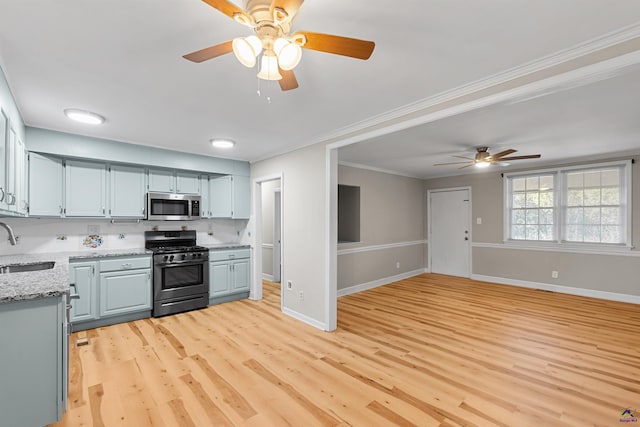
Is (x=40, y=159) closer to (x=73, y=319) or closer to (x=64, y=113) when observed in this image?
(x=64, y=113)

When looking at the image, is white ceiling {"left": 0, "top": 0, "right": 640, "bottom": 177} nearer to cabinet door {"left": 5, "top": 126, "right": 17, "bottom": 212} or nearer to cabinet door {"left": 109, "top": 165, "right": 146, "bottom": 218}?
cabinet door {"left": 5, "top": 126, "right": 17, "bottom": 212}

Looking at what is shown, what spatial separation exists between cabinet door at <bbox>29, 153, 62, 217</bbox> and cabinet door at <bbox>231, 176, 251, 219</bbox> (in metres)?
2.22

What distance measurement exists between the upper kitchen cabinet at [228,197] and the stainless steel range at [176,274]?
732 mm

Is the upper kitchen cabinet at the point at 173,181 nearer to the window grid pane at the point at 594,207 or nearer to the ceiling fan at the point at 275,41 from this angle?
the ceiling fan at the point at 275,41

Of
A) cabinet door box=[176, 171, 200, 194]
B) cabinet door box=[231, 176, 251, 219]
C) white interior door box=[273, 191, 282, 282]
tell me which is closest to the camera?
cabinet door box=[176, 171, 200, 194]

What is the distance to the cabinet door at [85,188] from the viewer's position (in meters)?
3.61

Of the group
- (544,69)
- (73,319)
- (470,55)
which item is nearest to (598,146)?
(544,69)

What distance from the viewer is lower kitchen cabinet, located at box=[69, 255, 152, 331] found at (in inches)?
136

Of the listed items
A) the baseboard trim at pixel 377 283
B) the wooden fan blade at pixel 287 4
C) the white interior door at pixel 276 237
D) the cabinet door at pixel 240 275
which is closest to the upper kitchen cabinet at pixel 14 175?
the wooden fan blade at pixel 287 4

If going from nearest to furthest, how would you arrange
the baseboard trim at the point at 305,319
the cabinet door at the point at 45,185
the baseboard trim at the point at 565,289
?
1. the cabinet door at the point at 45,185
2. the baseboard trim at the point at 305,319
3. the baseboard trim at the point at 565,289

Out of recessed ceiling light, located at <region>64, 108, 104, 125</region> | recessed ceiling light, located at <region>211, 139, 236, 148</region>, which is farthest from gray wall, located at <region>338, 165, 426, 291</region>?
recessed ceiling light, located at <region>64, 108, 104, 125</region>

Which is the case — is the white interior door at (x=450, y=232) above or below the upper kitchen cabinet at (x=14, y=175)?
below

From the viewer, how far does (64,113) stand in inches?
113

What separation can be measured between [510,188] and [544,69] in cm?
470
